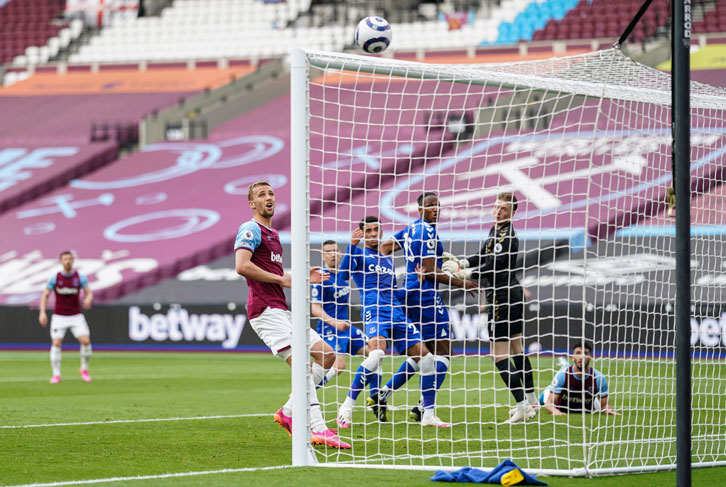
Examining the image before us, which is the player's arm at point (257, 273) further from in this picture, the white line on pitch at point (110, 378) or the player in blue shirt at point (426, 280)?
the white line on pitch at point (110, 378)

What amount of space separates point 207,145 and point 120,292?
23.7 feet

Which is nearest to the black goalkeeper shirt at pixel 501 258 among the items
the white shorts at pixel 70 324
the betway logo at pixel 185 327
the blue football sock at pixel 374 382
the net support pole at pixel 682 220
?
the blue football sock at pixel 374 382

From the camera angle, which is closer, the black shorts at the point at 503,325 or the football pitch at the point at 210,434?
the football pitch at the point at 210,434

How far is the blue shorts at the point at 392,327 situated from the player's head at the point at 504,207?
1233 mm

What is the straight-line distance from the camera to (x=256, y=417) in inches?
426

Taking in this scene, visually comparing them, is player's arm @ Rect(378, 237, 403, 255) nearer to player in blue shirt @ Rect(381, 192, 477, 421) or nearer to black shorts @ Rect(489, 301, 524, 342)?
player in blue shirt @ Rect(381, 192, 477, 421)

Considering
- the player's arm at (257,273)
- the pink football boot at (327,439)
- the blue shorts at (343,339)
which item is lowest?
the blue shorts at (343,339)

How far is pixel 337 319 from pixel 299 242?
134 inches

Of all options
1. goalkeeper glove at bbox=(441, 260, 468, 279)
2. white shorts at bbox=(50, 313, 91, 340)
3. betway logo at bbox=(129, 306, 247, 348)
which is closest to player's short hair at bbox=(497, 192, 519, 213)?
goalkeeper glove at bbox=(441, 260, 468, 279)

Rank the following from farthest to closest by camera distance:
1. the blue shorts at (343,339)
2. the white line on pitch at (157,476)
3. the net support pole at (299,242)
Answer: the blue shorts at (343,339)
the net support pole at (299,242)
the white line on pitch at (157,476)

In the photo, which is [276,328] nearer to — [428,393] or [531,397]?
[428,393]

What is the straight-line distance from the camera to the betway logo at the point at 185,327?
73.3 ft

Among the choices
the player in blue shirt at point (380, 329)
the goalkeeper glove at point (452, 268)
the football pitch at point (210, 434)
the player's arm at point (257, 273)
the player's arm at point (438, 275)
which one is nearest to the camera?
the football pitch at point (210, 434)

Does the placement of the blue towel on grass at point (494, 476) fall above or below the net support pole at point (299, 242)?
below
